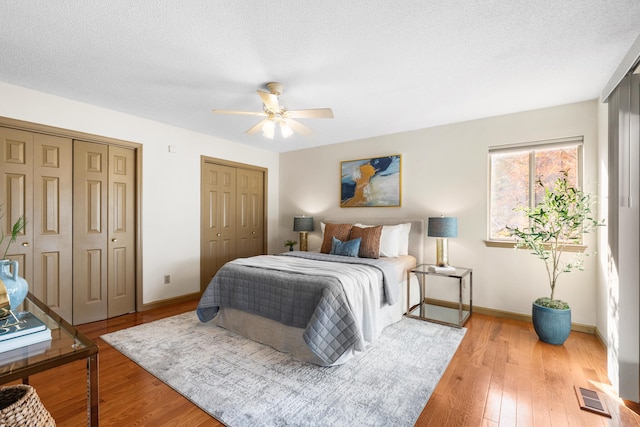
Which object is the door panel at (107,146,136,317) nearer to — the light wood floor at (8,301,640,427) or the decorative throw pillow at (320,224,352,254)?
the light wood floor at (8,301,640,427)

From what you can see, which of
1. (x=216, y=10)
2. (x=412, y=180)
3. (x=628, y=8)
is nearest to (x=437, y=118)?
(x=412, y=180)

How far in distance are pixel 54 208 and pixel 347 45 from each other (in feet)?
11.0

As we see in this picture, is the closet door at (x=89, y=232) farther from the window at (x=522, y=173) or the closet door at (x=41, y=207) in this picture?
the window at (x=522, y=173)

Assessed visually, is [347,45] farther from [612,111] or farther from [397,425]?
[397,425]

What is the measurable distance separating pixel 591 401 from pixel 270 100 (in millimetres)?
3165

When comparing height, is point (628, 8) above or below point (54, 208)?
above

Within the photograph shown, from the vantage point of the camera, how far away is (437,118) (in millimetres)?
3641

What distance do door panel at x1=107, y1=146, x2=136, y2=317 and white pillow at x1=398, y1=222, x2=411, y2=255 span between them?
11.4 ft

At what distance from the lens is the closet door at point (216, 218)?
4.45 m

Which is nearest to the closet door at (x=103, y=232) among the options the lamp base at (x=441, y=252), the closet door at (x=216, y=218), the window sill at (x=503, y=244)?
the closet door at (x=216, y=218)

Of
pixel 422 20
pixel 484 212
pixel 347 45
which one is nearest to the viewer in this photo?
pixel 422 20

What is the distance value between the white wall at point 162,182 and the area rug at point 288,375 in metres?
1.03

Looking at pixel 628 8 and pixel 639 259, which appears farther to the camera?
pixel 639 259

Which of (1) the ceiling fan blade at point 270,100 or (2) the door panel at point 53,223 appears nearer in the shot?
(1) the ceiling fan blade at point 270,100
